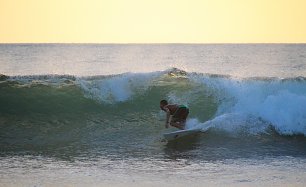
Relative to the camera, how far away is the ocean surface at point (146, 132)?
11.4 m

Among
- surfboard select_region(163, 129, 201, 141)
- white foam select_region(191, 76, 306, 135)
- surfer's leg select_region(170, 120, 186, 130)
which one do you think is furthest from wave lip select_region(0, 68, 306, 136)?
surfer's leg select_region(170, 120, 186, 130)

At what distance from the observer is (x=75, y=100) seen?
19.2m

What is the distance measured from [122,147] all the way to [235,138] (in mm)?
2812

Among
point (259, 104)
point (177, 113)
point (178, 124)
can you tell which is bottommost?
point (178, 124)

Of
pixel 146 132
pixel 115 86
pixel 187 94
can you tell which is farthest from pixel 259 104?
pixel 115 86

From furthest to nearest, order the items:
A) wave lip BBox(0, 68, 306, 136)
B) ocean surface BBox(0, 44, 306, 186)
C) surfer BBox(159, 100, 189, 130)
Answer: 1. wave lip BBox(0, 68, 306, 136)
2. surfer BBox(159, 100, 189, 130)
3. ocean surface BBox(0, 44, 306, 186)

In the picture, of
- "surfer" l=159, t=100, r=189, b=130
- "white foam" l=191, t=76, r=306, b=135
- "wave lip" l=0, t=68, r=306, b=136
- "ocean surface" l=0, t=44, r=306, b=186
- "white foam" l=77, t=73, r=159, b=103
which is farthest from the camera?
"white foam" l=77, t=73, r=159, b=103

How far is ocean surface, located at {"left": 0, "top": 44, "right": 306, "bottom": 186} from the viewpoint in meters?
11.4

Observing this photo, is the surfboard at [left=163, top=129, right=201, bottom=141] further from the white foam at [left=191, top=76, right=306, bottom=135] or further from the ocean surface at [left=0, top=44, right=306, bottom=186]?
the white foam at [left=191, top=76, right=306, bottom=135]

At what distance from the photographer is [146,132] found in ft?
53.6

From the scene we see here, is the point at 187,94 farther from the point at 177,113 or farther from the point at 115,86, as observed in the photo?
the point at 177,113

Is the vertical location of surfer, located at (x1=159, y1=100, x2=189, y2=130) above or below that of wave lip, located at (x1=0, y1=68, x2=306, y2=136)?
below

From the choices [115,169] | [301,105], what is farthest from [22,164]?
[301,105]

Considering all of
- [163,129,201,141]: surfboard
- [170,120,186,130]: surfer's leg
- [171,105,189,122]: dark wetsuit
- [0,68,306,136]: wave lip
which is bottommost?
[163,129,201,141]: surfboard
